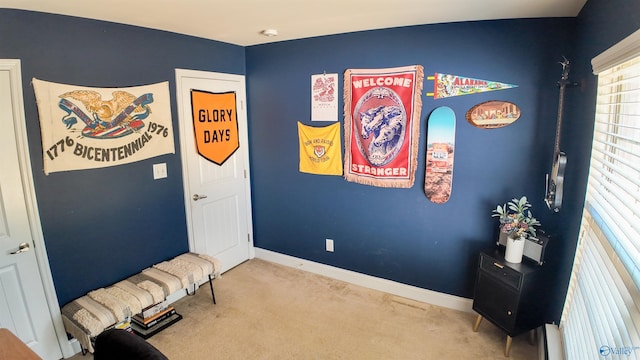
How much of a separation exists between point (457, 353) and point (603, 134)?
1675mm

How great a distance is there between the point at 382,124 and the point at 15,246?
108 inches

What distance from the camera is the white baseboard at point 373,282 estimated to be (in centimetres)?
292

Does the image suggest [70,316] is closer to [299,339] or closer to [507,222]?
[299,339]

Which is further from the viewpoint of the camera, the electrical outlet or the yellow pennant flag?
the electrical outlet

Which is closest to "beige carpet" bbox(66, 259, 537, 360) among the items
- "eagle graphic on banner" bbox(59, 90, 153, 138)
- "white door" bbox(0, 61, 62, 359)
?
"white door" bbox(0, 61, 62, 359)

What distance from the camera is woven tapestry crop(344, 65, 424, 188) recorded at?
111 inches

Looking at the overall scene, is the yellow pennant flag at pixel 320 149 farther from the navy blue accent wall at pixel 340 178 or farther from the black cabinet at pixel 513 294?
the black cabinet at pixel 513 294

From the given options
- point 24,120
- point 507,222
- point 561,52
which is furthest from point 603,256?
point 24,120

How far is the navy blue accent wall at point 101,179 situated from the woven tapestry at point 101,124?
2.1 inches

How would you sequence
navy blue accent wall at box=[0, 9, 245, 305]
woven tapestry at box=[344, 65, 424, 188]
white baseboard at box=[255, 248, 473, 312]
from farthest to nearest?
white baseboard at box=[255, 248, 473, 312]
woven tapestry at box=[344, 65, 424, 188]
navy blue accent wall at box=[0, 9, 245, 305]

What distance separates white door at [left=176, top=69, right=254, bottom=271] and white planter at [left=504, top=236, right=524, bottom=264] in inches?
102

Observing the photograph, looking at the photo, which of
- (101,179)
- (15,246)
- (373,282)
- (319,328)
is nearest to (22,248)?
(15,246)

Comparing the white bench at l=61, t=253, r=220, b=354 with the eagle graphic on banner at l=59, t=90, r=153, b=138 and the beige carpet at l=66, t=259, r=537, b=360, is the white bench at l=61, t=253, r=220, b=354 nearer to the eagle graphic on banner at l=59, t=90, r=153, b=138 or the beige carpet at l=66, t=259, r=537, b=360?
the beige carpet at l=66, t=259, r=537, b=360

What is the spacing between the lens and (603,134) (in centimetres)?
178
